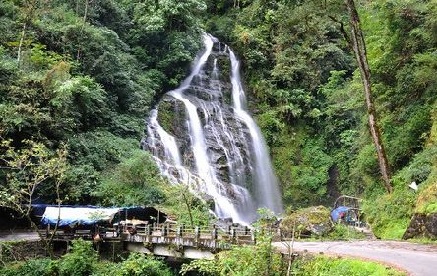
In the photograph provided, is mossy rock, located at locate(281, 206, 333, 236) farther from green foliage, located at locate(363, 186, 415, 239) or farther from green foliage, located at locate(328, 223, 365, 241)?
green foliage, located at locate(363, 186, 415, 239)

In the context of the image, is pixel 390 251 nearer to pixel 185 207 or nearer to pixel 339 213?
pixel 185 207

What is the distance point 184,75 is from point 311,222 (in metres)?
21.0

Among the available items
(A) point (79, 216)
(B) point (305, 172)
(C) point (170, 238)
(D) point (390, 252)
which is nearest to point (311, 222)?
(C) point (170, 238)

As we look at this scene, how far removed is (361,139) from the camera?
24469mm

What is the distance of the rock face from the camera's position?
14297 mm

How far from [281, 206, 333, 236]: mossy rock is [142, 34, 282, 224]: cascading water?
7719 mm

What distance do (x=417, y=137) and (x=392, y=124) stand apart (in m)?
1.84

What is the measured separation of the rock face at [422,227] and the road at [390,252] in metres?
1.04

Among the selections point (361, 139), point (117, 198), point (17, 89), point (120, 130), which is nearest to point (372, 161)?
point (361, 139)

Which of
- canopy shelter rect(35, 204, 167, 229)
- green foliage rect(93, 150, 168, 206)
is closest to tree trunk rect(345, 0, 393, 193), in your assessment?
green foliage rect(93, 150, 168, 206)

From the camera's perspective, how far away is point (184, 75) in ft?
120

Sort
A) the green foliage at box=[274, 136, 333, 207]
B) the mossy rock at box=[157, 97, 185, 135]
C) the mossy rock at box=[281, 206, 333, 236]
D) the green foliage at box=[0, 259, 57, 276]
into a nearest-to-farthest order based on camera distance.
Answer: the green foliage at box=[0, 259, 57, 276], the mossy rock at box=[281, 206, 333, 236], the mossy rock at box=[157, 97, 185, 135], the green foliage at box=[274, 136, 333, 207]

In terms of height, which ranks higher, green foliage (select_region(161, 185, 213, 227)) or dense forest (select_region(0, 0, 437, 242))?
dense forest (select_region(0, 0, 437, 242))

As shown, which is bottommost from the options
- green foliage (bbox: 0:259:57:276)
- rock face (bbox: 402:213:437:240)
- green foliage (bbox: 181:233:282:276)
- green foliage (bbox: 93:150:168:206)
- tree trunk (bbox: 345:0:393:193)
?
green foliage (bbox: 0:259:57:276)
